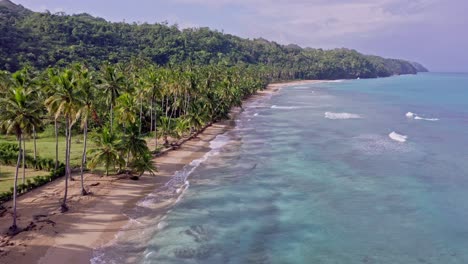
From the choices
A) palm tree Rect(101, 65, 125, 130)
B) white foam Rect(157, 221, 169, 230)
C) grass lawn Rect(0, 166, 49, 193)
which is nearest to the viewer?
white foam Rect(157, 221, 169, 230)

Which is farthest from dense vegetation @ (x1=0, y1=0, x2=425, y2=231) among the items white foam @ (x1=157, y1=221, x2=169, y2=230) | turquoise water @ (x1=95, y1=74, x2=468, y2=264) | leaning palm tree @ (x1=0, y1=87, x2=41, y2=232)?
turquoise water @ (x1=95, y1=74, x2=468, y2=264)

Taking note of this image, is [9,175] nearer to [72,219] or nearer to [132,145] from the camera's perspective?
[132,145]

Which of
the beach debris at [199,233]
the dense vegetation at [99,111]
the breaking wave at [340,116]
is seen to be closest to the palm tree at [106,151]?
the dense vegetation at [99,111]

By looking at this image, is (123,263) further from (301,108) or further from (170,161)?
(301,108)

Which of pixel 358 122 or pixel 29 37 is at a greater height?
pixel 29 37

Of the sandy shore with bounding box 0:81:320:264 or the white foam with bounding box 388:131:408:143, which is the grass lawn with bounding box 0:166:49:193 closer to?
the sandy shore with bounding box 0:81:320:264

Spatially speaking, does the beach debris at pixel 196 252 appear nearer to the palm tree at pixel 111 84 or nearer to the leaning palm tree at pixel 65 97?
the leaning palm tree at pixel 65 97

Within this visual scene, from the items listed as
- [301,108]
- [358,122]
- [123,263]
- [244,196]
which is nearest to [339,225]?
[244,196]
